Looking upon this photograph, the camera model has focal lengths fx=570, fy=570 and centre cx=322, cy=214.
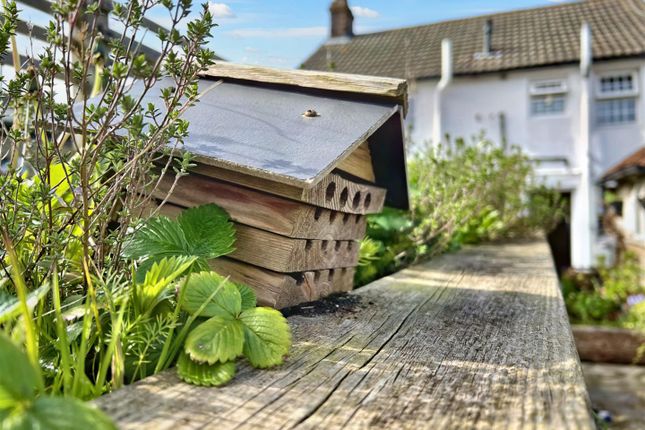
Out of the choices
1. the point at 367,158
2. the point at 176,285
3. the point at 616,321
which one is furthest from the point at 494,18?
the point at 176,285

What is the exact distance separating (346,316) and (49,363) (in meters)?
0.79

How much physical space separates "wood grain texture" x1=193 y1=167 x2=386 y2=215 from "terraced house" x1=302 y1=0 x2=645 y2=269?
1108 centimetres

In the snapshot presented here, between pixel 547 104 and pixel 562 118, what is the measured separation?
0.51m

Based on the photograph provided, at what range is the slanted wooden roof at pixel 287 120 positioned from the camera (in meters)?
1.43

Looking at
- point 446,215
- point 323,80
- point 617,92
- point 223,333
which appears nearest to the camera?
point 223,333

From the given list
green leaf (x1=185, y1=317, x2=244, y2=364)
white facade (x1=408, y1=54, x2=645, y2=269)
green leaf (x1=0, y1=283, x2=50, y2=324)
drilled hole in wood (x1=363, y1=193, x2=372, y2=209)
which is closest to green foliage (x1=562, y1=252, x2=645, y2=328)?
white facade (x1=408, y1=54, x2=645, y2=269)

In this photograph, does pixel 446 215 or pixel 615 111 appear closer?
pixel 446 215

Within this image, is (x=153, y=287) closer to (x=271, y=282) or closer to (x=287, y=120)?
(x=271, y=282)

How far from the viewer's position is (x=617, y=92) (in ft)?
44.5

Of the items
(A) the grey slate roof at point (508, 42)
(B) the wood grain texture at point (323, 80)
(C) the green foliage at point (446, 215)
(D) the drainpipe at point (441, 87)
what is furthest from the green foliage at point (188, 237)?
(D) the drainpipe at point (441, 87)

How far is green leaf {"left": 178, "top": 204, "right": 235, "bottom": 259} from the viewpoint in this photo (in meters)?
1.41

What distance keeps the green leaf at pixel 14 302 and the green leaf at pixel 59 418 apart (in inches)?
9.7

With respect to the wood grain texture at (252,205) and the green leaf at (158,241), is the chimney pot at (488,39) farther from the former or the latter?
the green leaf at (158,241)

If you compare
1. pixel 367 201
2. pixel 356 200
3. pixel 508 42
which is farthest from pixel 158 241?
pixel 508 42
